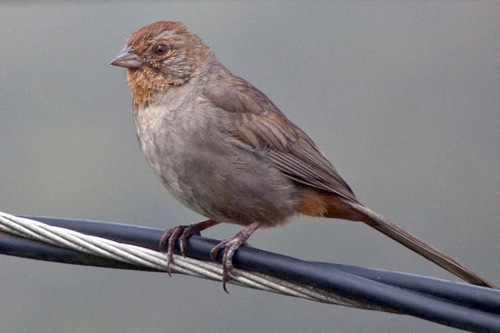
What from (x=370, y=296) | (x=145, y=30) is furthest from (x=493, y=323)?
(x=145, y=30)

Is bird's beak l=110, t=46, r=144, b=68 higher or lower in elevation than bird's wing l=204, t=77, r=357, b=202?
higher

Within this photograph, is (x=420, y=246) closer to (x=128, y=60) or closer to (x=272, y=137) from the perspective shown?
(x=272, y=137)

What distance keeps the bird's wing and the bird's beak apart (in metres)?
0.49

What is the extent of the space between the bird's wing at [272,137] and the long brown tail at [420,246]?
191mm

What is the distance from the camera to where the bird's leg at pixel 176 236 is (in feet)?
12.2

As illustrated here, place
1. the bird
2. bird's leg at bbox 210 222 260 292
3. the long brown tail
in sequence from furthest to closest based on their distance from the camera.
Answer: the bird
the long brown tail
bird's leg at bbox 210 222 260 292

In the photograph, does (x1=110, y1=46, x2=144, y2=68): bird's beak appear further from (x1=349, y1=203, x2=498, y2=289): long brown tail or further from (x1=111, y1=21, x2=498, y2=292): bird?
(x1=349, y1=203, x2=498, y2=289): long brown tail

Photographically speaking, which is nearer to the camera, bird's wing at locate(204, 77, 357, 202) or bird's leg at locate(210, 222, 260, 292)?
bird's leg at locate(210, 222, 260, 292)

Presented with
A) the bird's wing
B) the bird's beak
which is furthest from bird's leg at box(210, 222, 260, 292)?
the bird's beak

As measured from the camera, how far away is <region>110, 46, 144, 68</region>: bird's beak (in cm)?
519

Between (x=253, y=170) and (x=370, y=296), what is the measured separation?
200 cm

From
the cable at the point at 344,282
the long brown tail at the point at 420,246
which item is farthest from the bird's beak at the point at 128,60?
the cable at the point at 344,282

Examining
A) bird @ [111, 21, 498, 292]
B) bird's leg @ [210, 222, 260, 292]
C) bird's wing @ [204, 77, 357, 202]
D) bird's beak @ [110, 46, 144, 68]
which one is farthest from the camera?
bird's beak @ [110, 46, 144, 68]

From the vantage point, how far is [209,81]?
17.4ft
